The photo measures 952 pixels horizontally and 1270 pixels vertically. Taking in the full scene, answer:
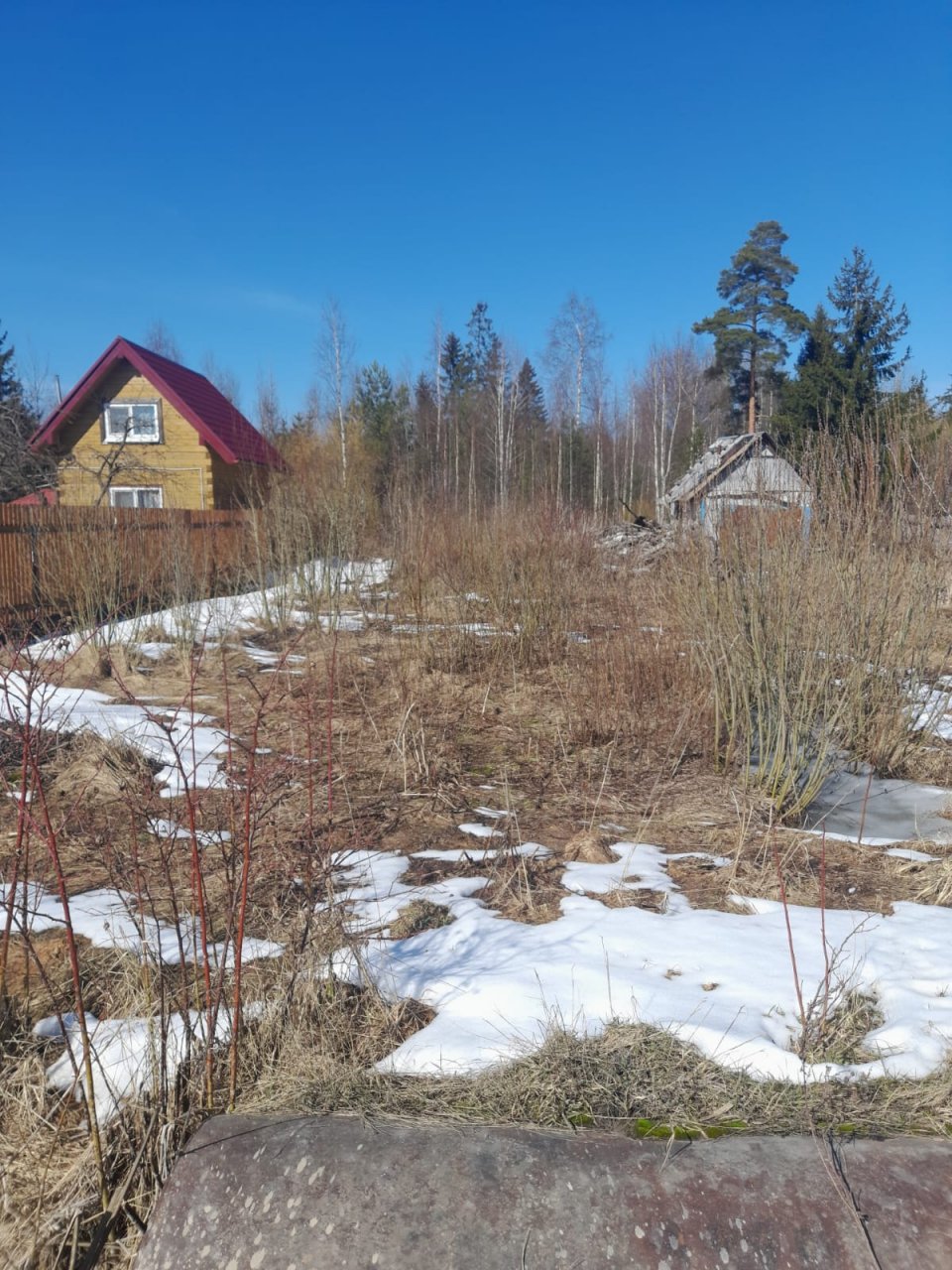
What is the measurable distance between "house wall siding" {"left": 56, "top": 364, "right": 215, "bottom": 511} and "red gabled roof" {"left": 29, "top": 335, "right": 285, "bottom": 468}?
0.82 feet

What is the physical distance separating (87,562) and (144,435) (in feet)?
37.1

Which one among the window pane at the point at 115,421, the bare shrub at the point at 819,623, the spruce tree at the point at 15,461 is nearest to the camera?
the bare shrub at the point at 819,623

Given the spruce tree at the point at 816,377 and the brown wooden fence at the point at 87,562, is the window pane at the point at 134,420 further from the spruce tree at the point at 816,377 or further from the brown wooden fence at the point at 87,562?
the spruce tree at the point at 816,377

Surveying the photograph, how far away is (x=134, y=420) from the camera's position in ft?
57.8

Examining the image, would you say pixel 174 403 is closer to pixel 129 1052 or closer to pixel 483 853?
pixel 483 853

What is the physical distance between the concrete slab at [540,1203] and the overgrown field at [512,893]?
0.14 metres

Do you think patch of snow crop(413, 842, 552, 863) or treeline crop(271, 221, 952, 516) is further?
treeline crop(271, 221, 952, 516)

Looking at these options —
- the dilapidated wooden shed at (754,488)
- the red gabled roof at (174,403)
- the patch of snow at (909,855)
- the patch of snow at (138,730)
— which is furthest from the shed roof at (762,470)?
the red gabled roof at (174,403)

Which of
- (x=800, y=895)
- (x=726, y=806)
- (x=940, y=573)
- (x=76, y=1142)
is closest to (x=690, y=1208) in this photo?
(x=76, y=1142)

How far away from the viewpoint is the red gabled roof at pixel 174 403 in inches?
674

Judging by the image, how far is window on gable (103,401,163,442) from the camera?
1773 cm

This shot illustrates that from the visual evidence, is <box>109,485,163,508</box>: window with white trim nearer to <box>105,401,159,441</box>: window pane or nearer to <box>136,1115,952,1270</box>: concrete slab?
<box>105,401,159,441</box>: window pane

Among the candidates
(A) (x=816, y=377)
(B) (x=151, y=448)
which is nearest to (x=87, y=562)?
(A) (x=816, y=377)

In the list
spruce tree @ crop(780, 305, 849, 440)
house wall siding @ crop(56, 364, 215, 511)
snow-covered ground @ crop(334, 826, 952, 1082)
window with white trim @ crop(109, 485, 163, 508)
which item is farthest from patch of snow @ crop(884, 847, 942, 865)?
window with white trim @ crop(109, 485, 163, 508)
